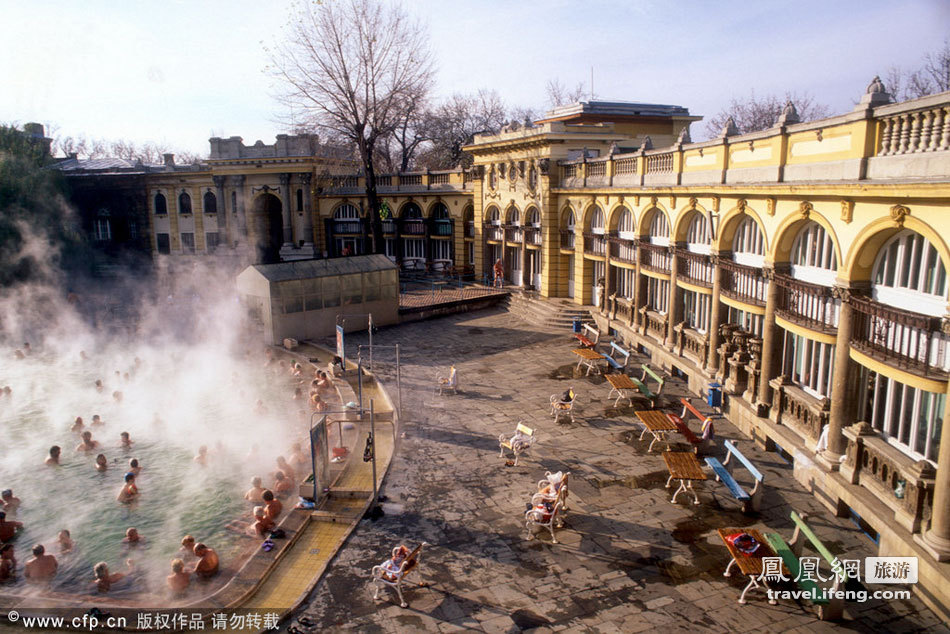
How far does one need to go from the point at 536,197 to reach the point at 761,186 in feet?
53.2

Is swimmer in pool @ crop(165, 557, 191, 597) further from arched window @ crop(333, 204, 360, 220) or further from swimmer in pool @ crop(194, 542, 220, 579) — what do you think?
arched window @ crop(333, 204, 360, 220)

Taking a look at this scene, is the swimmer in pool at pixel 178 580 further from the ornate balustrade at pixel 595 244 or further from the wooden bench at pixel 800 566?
the ornate balustrade at pixel 595 244

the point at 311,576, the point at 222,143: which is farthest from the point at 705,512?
the point at 222,143

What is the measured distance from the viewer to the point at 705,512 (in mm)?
10867

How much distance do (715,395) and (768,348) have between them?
2.15m

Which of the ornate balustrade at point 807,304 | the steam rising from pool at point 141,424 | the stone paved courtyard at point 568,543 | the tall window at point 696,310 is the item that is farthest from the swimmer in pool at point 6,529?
the tall window at point 696,310

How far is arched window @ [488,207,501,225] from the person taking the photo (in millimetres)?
32941

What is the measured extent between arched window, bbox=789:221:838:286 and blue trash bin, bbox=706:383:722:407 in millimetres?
3303

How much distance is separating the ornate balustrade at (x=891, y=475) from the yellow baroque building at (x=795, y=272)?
0.10 feet

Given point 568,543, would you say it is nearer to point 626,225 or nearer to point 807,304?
point 807,304

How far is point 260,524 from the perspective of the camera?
11.4 meters

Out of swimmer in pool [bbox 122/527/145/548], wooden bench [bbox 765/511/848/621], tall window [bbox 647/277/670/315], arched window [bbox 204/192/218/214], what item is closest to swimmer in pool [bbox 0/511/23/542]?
swimmer in pool [bbox 122/527/145/548]

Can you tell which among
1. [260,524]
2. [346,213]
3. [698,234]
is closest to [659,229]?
[698,234]

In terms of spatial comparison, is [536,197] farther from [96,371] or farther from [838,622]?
[838,622]
